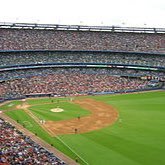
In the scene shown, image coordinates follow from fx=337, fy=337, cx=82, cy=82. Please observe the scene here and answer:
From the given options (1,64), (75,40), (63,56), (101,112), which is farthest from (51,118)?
(75,40)

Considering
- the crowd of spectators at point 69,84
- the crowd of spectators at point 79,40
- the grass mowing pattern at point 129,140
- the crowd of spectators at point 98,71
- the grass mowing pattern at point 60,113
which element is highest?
the crowd of spectators at point 79,40

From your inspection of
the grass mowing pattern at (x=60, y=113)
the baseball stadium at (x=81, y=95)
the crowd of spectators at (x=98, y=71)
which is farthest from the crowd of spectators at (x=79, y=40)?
the grass mowing pattern at (x=60, y=113)

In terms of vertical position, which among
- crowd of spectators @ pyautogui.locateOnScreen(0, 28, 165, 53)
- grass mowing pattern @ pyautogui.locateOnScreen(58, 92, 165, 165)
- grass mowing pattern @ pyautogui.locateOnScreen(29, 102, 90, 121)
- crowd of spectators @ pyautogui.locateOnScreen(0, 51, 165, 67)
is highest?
crowd of spectators @ pyautogui.locateOnScreen(0, 28, 165, 53)

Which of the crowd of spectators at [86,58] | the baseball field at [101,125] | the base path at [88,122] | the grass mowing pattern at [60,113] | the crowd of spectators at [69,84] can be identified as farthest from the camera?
the crowd of spectators at [86,58]

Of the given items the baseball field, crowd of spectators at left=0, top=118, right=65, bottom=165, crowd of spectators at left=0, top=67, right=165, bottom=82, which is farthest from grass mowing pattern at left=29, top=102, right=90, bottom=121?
crowd of spectators at left=0, top=67, right=165, bottom=82

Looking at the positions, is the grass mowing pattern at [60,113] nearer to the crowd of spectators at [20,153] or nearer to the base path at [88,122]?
the base path at [88,122]

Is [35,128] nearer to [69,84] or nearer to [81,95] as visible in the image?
[81,95]

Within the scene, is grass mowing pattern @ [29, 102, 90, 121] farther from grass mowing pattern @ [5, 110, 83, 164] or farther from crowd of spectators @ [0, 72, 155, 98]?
crowd of spectators @ [0, 72, 155, 98]
